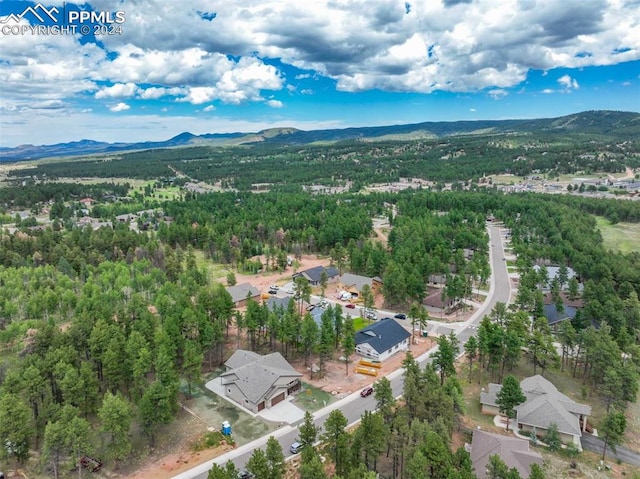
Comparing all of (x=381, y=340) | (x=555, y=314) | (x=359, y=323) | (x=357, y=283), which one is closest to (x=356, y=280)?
(x=357, y=283)

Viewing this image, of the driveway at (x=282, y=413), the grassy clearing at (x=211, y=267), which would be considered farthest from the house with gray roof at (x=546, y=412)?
the grassy clearing at (x=211, y=267)

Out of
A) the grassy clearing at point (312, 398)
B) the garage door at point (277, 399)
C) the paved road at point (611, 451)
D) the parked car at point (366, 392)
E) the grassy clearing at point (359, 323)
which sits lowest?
the paved road at point (611, 451)

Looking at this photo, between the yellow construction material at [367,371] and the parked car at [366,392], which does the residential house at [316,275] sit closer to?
the yellow construction material at [367,371]

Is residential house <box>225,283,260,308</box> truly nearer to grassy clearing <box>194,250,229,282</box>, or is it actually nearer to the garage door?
grassy clearing <box>194,250,229,282</box>

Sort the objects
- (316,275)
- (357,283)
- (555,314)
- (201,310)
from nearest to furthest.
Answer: (201,310) → (555,314) → (357,283) → (316,275)

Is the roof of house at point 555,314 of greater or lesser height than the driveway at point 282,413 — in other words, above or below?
below

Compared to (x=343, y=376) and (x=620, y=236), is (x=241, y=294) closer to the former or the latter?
(x=343, y=376)
